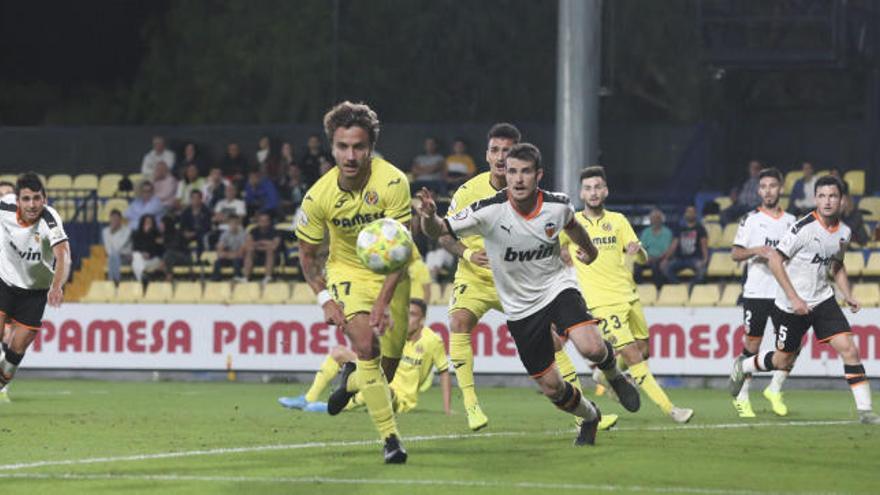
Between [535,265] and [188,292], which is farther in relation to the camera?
[188,292]

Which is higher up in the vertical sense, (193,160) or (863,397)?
(193,160)

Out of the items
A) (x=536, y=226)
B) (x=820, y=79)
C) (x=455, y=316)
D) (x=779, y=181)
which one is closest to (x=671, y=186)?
(x=820, y=79)

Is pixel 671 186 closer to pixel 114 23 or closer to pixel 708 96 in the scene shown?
pixel 708 96

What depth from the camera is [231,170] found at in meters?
31.6

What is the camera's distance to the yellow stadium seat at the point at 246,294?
26312 millimetres

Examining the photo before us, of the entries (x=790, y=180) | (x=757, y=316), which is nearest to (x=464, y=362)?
(x=757, y=316)

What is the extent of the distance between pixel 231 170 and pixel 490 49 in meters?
8.22

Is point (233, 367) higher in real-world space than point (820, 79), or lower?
lower

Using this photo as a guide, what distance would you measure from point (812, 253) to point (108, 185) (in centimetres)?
1924

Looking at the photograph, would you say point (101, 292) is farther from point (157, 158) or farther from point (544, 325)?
point (544, 325)

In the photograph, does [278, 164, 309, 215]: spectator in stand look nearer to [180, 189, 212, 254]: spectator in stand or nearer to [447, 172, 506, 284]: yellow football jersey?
[180, 189, 212, 254]: spectator in stand

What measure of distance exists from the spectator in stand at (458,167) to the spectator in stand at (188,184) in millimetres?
4101

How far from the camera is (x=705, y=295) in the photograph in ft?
80.8

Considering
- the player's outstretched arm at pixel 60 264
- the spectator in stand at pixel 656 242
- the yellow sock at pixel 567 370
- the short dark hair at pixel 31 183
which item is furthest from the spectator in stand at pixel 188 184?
the yellow sock at pixel 567 370
